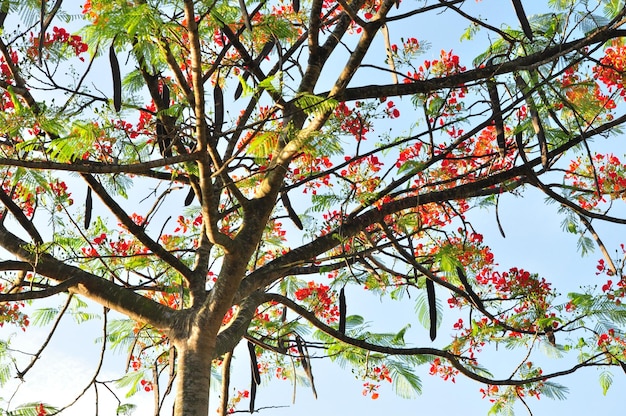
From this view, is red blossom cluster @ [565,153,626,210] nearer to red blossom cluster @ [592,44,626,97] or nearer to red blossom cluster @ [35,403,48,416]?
red blossom cluster @ [592,44,626,97]

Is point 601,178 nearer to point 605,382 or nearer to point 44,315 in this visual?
point 605,382

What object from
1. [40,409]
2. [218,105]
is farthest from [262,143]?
[40,409]

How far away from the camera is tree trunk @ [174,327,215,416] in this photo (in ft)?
15.4

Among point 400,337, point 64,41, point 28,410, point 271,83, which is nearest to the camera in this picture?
point 271,83

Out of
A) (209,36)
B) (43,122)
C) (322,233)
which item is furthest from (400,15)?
(43,122)

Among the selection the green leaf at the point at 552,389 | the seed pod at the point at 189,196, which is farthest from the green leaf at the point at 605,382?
the seed pod at the point at 189,196

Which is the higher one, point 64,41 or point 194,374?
point 64,41

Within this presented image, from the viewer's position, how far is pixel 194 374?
4.80m

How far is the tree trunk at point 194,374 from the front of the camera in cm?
471

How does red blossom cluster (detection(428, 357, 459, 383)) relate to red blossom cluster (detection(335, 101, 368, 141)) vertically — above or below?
below

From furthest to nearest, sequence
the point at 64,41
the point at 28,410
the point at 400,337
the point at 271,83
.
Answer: the point at 400,337 < the point at 28,410 < the point at 64,41 < the point at 271,83

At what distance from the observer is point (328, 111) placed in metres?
4.52

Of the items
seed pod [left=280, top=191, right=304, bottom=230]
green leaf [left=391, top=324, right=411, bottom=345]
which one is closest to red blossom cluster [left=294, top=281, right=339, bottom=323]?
green leaf [left=391, top=324, right=411, bottom=345]

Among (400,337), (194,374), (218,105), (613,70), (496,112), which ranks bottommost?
(194,374)
